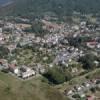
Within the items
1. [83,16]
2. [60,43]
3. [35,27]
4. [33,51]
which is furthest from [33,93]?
[83,16]

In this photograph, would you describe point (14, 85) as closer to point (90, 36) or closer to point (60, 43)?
point (60, 43)

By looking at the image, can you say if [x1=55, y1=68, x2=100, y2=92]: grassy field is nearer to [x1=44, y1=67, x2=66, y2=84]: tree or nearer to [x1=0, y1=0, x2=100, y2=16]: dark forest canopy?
[x1=44, y1=67, x2=66, y2=84]: tree

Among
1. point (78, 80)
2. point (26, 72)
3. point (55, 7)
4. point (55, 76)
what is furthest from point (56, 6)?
point (78, 80)

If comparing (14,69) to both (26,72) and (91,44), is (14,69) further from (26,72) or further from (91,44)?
(91,44)

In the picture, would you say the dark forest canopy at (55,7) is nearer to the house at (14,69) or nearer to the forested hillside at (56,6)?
the forested hillside at (56,6)

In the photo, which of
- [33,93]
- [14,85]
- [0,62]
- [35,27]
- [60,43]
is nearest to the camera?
[33,93]

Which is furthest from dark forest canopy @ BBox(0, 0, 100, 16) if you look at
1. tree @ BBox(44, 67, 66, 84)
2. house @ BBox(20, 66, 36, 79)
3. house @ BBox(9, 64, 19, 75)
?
tree @ BBox(44, 67, 66, 84)

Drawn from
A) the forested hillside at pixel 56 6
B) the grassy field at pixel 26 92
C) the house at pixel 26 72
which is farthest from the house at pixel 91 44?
the forested hillside at pixel 56 6

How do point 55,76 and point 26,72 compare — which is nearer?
point 55,76

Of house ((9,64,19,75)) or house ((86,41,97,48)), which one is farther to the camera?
house ((86,41,97,48))

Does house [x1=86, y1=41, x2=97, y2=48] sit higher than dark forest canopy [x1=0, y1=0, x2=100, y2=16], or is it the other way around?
dark forest canopy [x1=0, y1=0, x2=100, y2=16]

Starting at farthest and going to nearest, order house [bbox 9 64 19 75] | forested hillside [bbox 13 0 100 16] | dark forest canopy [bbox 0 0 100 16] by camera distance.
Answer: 1. forested hillside [bbox 13 0 100 16]
2. dark forest canopy [bbox 0 0 100 16]
3. house [bbox 9 64 19 75]
